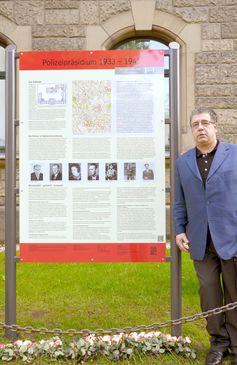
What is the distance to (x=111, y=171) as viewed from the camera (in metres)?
3.60

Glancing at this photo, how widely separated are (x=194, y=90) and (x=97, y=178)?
525cm

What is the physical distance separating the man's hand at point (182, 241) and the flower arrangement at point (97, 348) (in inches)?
26.5

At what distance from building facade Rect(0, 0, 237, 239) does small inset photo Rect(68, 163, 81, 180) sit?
16.2 ft

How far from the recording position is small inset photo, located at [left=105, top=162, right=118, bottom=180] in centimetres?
360

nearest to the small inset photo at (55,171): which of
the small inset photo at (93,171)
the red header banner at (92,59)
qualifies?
the small inset photo at (93,171)

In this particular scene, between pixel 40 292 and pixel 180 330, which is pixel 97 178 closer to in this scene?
pixel 180 330

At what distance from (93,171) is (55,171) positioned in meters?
0.29

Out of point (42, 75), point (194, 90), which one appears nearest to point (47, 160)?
point (42, 75)

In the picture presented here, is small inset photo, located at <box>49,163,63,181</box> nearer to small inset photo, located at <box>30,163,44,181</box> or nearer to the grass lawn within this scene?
small inset photo, located at <box>30,163,44,181</box>

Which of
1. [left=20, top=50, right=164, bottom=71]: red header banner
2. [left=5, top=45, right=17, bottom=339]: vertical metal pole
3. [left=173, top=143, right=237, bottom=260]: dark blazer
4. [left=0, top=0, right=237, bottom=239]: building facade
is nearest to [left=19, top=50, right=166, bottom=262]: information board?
[left=20, top=50, right=164, bottom=71]: red header banner

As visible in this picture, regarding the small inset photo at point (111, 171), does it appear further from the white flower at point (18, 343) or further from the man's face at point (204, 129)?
the white flower at point (18, 343)

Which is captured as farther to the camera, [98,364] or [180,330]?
[180,330]

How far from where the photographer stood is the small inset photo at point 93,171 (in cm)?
360

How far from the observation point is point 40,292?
16.4 feet
